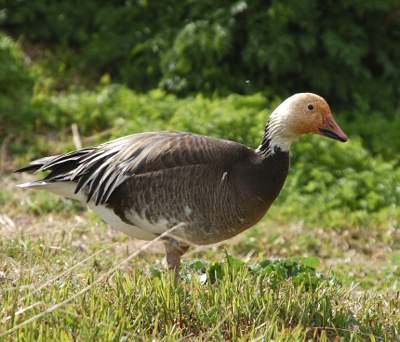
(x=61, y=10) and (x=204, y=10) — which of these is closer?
(x=204, y=10)

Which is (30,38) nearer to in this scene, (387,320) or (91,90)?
(91,90)

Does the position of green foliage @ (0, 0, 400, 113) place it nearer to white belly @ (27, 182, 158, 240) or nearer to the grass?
the grass

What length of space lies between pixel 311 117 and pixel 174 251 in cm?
117

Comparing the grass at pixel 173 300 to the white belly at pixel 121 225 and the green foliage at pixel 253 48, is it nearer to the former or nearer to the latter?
the white belly at pixel 121 225

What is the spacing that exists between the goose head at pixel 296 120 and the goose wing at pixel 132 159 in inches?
8.3

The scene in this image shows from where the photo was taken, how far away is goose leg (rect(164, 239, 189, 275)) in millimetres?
5305

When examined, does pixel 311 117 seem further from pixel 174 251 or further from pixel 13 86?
pixel 13 86

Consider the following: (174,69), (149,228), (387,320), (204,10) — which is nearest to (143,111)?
(174,69)

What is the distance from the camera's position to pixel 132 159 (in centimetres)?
550

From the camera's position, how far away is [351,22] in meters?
10.3

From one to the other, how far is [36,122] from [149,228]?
169 inches

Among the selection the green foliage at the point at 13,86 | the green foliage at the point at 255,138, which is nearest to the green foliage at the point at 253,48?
the green foliage at the point at 255,138

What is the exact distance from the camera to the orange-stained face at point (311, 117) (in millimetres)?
5547

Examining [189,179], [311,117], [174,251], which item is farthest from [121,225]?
[311,117]
